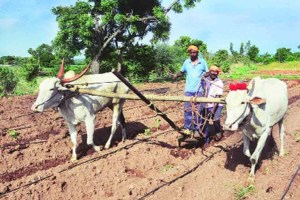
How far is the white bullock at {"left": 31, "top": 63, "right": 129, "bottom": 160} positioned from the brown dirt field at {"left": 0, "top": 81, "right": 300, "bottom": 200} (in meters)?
0.67

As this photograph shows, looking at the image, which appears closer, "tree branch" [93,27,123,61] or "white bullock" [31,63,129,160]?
"white bullock" [31,63,129,160]

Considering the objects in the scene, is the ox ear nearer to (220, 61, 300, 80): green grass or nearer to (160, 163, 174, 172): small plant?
(220, 61, 300, 80): green grass

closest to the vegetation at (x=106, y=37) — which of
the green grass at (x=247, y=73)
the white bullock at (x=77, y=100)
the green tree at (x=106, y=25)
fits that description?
the green tree at (x=106, y=25)

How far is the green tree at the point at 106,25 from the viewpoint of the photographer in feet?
69.3

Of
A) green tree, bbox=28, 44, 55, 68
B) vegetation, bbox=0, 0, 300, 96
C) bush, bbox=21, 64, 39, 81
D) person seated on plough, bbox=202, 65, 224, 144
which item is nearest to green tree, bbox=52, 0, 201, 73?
vegetation, bbox=0, 0, 300, 96

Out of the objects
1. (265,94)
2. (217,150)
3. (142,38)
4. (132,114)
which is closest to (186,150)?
(217,150)

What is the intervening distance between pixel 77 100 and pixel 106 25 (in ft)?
50.7

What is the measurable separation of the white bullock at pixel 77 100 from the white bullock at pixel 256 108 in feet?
9.37

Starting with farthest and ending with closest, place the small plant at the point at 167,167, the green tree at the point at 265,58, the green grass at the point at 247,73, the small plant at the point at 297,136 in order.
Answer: the green tree at the point at 265,58
the small plant at the point at 297,136
the green grass at the point at 247,73
the small plant at the point at 167,167

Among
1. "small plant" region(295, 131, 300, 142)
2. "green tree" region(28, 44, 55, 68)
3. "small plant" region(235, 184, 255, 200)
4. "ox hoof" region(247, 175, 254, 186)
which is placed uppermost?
"green tree" region(28, 44, 55, 68)

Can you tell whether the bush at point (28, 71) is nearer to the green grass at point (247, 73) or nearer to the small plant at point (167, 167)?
the green grass at point (247, 73)

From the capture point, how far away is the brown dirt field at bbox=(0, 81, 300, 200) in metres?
6.27

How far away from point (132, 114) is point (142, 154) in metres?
4.38

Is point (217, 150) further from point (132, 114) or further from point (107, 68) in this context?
point (107, 68)
